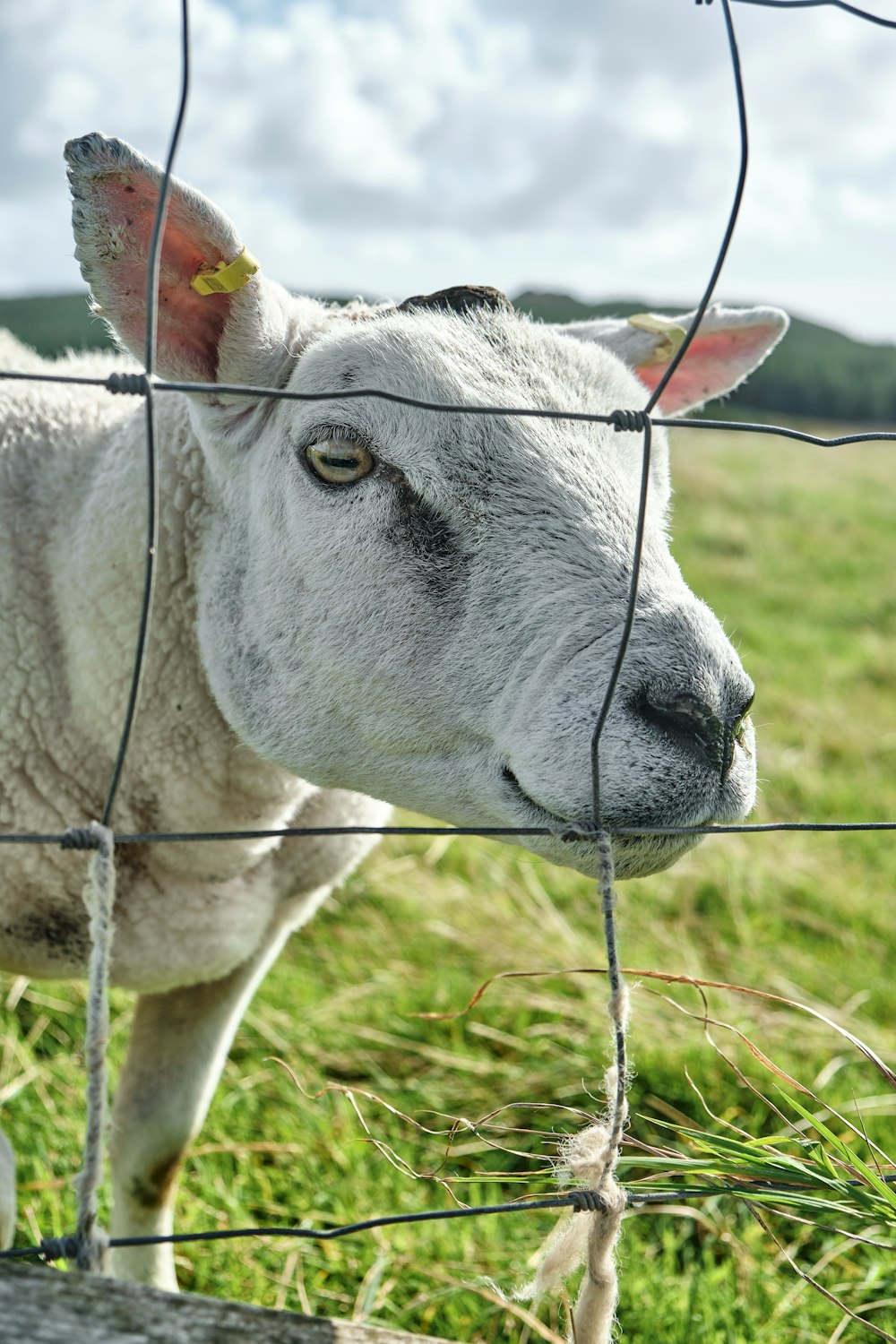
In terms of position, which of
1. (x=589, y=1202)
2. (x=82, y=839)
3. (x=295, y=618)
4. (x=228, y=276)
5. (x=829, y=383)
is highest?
(x=829, y=383)

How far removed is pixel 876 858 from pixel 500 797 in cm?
367

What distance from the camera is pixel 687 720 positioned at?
1.68 metres

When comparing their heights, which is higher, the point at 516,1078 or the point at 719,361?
the point at 719,361

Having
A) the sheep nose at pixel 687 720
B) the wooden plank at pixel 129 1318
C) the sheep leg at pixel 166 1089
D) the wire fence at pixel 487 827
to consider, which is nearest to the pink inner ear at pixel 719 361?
the wire fence at pixel 487 827

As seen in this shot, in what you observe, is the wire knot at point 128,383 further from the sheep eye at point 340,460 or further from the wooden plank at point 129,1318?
the wooden plank at point 129,1318

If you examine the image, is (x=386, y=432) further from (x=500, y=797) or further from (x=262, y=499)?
(x=500, y=797)

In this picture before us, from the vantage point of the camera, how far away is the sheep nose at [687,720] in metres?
1.67

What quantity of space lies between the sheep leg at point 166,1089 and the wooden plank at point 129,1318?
1.65m

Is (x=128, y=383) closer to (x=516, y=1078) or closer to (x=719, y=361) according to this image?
(x=719, y=361)

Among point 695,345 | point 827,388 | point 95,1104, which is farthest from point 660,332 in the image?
point 827,388

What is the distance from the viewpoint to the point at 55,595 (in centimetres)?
249

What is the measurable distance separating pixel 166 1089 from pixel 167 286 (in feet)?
6.33

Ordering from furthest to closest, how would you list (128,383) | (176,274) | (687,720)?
(176,274), (687,720), (128,383)

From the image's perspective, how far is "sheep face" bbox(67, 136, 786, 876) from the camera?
1.71 metres
